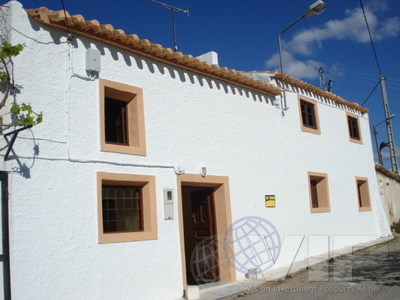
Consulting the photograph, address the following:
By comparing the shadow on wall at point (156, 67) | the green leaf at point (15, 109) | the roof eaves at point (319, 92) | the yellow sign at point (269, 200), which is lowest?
the yellow sign at point (269, 200)

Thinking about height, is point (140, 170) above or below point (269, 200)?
above

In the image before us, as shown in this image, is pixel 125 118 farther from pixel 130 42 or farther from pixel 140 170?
pixel 130 42

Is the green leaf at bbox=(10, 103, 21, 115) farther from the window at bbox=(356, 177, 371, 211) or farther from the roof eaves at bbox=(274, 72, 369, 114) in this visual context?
the window at bbox=(356, 177, 371, 211)

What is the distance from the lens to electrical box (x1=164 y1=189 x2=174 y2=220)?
7.86m

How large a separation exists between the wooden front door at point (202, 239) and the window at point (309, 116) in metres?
4.25

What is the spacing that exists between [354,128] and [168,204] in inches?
399

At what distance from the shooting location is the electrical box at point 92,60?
7105 millimetres

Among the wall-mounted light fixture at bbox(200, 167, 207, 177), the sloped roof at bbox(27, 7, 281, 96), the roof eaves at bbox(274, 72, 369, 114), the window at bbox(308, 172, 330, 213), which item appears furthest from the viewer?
the window at bbox(308, 172, 330, 213)

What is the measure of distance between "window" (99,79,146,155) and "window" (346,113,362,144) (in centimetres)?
967

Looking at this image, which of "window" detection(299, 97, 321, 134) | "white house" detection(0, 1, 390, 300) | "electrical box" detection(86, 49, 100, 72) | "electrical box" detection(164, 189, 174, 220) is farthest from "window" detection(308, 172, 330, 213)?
"electrical box" detection(86, 49, 100, 72)

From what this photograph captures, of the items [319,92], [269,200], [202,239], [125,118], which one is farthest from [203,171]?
[319,92]

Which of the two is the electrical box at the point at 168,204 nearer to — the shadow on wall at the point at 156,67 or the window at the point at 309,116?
the shadow on wall at the point at 156,67

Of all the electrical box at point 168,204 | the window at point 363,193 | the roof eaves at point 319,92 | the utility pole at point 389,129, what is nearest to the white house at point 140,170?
the electrical box at point 168,204

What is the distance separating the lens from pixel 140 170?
7.60m
